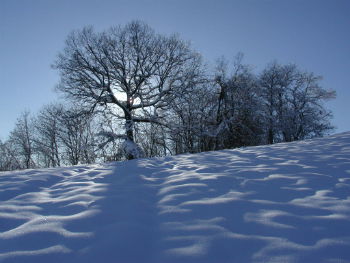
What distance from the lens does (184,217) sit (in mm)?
2547

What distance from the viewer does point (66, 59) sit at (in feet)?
55.7

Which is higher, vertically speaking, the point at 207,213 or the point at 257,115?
the point at 257,115

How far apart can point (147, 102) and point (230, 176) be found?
14.6 m

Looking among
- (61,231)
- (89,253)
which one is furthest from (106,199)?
(89,253)

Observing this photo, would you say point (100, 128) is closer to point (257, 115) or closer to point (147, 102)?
point (147, 102)

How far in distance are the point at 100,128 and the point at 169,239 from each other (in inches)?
619

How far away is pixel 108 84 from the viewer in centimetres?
1734

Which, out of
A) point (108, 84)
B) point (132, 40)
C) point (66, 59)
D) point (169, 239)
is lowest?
point (169, 239)

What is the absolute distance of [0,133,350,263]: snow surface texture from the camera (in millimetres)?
1938

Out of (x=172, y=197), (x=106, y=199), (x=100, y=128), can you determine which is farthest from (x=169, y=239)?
(x=100, y=128)

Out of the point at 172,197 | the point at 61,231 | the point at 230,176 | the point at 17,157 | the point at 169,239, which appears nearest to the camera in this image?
the point at 169,239

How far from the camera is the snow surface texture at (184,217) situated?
1.94m

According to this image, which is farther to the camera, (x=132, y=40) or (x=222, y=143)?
(x=222, y=143)

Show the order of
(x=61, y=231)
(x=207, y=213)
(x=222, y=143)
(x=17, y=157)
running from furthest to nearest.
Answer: (x=17, y=157), (x=222, y=143), (x=207, y=213), (x=61, y=231)
